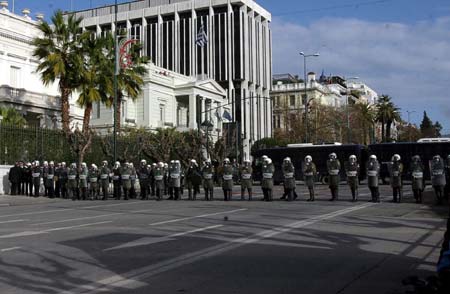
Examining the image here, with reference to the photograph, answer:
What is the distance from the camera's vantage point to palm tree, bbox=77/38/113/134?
112 ft

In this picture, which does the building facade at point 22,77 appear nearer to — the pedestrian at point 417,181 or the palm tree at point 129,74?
the palm tree at point 129,74

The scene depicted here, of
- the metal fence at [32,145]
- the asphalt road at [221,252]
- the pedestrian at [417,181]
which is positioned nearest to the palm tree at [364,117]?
the metal fence at [32,145]

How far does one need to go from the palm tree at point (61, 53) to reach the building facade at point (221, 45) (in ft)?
157

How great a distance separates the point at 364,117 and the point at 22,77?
191ft

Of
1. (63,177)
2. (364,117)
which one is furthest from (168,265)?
Answer: (364,117)

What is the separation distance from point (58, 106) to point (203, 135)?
12.1 meters

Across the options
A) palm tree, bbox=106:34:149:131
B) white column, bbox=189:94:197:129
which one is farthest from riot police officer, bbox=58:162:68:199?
white column, bbox=189:94:197:129

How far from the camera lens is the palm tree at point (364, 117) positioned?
84.8 meters

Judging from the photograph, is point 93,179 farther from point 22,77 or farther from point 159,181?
point 22,77

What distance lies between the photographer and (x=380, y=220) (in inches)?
589

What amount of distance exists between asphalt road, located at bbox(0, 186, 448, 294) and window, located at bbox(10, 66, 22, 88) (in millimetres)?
29515

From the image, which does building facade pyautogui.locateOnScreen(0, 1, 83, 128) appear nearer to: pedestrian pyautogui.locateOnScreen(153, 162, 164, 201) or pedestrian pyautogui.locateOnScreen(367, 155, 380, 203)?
pedestrian pyautogui.locateOnScreen(153, 162, 164, 201)

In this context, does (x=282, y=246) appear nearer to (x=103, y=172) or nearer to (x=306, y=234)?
(x=306, y=234)

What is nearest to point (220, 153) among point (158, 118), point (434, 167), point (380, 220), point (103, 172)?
point (158, 118)
